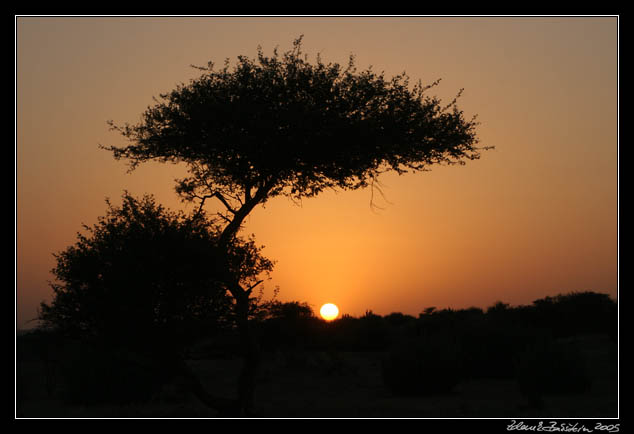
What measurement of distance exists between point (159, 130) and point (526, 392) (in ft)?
47.8

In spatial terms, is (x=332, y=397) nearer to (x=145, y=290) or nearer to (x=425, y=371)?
(x=425, y=371)

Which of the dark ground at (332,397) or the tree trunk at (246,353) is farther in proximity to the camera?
the dark ground at (332,397)

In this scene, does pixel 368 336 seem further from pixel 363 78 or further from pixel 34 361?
pixel 363 78

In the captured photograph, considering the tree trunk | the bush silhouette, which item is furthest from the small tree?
the bush silhouette

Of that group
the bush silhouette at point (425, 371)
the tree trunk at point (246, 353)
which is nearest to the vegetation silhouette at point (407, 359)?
the bush silhouette at point (425, 371)

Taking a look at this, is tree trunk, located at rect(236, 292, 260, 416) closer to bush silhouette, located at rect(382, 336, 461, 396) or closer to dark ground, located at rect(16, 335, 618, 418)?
dark ground, located at rect(16, 335, 618, 418)

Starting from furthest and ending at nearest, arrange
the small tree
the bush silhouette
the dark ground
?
the bush silhouette → the dark ground → the small tree

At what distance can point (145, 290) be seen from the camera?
1844 cm

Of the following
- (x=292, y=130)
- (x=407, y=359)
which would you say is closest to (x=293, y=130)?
(x=292, y=130)

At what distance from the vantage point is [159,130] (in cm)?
2323

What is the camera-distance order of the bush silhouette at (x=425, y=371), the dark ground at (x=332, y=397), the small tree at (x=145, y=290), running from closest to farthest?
1. the small tree at (x=145, y=290)
2. the dark ground at (x=332, y=397)
3. the bush silhouette at (x=425, y=371)

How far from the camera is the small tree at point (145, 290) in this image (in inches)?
727

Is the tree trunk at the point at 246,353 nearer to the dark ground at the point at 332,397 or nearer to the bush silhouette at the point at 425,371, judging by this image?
the dark ground at the point at 332,397

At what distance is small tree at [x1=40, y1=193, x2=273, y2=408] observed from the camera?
1847 centimetres
